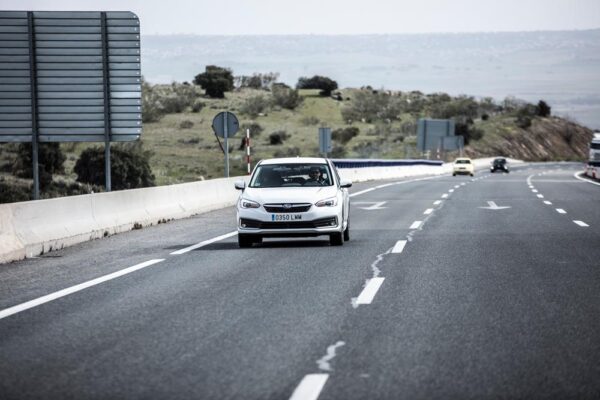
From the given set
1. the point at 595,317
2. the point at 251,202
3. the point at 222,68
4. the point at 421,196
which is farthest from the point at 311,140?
the point at 595,317

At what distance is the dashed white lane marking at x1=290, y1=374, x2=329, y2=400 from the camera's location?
604cm

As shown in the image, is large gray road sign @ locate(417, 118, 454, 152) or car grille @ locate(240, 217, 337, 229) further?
large gray road sign @ locate(417, 118, 454, 152)

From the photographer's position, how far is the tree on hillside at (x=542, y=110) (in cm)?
18888

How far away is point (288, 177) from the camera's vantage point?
17.0 metres

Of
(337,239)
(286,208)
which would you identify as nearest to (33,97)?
(286,208)

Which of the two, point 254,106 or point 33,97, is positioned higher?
point 33,97

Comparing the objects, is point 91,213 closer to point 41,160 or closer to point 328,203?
point 328,203

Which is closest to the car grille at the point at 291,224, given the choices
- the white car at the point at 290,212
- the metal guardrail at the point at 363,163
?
the white car at the point at 290,212

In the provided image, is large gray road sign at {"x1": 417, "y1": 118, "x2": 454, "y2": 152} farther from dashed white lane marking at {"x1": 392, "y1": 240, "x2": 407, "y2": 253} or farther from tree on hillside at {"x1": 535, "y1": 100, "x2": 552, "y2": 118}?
tree on hillside at {"x1": 535, "y1": 100, "x2": 552, "y2": 118}

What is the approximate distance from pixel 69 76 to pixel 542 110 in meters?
174

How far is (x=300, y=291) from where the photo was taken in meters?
10.7

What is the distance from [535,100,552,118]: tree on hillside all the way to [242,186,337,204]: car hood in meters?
177

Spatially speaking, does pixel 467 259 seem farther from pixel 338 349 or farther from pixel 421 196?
pixel 421 196

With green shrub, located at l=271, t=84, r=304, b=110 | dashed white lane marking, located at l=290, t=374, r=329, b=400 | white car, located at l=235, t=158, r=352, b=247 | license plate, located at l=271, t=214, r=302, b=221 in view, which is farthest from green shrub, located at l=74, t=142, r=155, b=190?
green shrub, located at l=271, t=84, r=304, b=110
